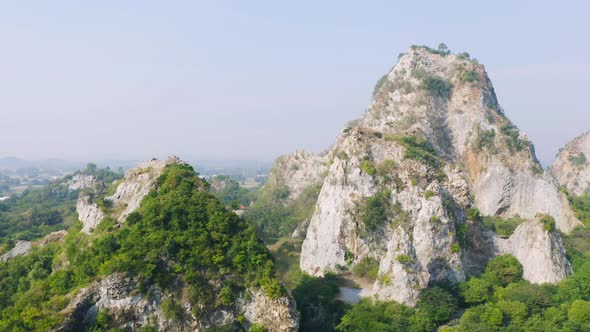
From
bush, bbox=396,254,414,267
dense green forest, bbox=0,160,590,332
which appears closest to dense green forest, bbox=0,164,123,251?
dense green forest, bbox=0,160,590,332

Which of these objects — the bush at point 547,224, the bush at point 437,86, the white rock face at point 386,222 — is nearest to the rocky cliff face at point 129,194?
the white rock face at point 386,222

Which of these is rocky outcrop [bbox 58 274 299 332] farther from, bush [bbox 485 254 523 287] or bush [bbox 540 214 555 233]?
bush [bbox 540 214 555 233]

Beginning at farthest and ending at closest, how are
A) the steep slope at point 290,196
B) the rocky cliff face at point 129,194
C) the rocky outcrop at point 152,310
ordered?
the steep slope at point 290,196, the rocky cliff face at point 129,194, the rocky outcrop at point 152,310

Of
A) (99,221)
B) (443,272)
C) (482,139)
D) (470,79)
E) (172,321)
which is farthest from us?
(470,79)

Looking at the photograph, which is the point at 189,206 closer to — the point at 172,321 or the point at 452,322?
the point at 172,321

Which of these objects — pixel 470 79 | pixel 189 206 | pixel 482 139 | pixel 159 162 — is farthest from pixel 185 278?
pixel 470 79

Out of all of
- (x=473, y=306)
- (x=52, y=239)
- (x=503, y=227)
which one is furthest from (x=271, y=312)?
(x=503, y=227)

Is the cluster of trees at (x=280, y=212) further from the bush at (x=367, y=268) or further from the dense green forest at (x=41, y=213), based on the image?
the dense green forest at (x=41, y=213)
